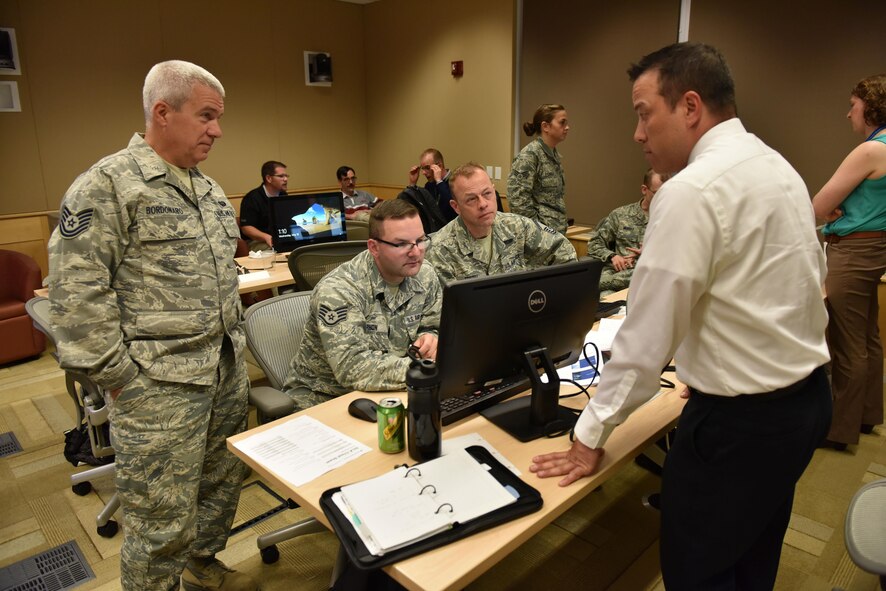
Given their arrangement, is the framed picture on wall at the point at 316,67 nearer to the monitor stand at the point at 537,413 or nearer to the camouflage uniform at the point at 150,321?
the camouflage uniform at the point at 150,321

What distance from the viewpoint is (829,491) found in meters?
2.62

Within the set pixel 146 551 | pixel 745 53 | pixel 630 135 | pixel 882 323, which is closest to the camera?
pixel 146 551

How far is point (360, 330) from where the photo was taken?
73.3 inches

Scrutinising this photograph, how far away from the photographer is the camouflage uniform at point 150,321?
154cm

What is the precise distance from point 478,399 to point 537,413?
0.65 ft

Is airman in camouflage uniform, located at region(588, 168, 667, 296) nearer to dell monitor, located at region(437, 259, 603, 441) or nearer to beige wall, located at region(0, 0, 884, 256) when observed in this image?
beige wall, located at region(0, 0, 884, 256)

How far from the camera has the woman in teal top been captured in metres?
2.58

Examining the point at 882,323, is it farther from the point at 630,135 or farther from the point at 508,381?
the point at 508,381

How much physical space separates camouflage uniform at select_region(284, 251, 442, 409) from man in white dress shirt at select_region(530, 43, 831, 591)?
64 centimetres

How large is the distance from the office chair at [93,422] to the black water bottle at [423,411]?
55.3 inches

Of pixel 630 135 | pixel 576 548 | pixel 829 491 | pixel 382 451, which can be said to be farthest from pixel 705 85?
pixel 630 135

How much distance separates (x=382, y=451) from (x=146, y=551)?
825mm

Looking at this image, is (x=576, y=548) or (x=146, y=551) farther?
(x=576, y=548)

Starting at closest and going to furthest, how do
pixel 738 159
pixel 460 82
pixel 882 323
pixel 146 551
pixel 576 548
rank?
pixel 738 159 < pixel 146 551 < pixel 576 548 < pixel 882 323 < pixel 460 82
